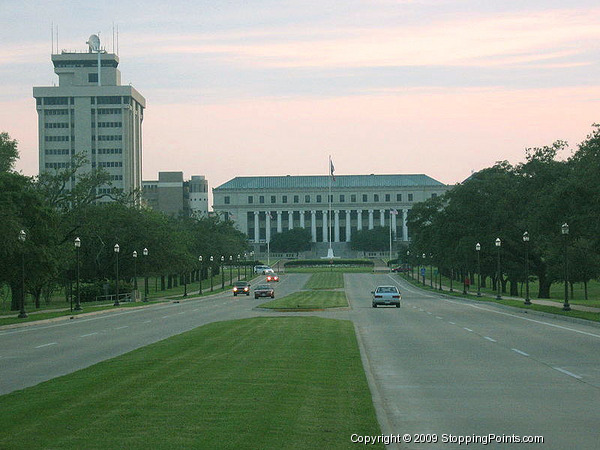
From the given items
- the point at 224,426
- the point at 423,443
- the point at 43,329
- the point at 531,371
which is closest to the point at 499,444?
the point at 423,443

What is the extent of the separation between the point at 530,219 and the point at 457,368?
4006 cm

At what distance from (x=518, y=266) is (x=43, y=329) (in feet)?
177

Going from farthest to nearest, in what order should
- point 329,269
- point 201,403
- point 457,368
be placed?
point 329,269 → point 457,368 → point 201,403

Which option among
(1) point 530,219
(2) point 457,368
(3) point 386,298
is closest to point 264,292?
(3) point 386,298

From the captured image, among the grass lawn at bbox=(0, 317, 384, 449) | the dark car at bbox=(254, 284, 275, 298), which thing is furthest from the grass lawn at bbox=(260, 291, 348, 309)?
the grass lawn at bbox=(0, 317, 384, 449)

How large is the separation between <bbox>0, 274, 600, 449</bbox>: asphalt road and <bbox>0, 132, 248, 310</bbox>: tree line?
775 inches

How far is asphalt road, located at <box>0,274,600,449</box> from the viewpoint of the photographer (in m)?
12.3

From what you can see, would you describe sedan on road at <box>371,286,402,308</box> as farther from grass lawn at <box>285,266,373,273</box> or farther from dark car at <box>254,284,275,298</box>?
grass lawn at <box>285,266,373,273</box>

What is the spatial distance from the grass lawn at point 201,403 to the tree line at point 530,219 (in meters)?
31.1

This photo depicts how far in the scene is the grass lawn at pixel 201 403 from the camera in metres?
10.4

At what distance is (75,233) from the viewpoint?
79.4 m

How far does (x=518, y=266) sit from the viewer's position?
8362 centimetres
